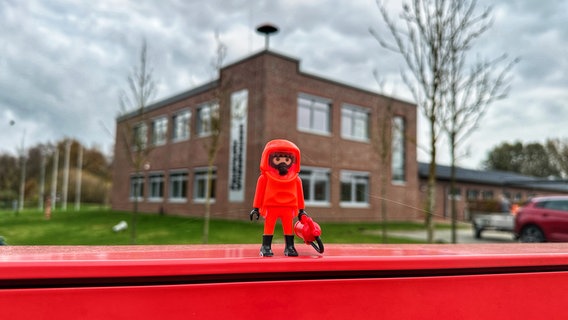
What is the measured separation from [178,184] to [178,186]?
115mm

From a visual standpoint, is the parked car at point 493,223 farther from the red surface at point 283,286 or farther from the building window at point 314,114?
the red surface at point 283,286

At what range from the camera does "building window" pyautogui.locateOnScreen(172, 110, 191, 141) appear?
876 inches

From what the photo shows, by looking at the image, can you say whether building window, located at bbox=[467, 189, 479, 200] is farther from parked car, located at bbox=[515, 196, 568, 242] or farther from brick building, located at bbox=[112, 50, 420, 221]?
parked car, located at bbox=[515, 196, 568, 242]

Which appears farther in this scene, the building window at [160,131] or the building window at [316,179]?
the building window at [160,131]

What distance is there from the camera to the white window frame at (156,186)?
2386 cm

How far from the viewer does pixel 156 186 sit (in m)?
24.5

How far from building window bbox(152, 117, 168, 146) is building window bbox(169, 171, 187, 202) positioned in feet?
7.76

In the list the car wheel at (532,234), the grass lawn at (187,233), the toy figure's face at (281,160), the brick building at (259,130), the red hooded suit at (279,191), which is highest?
the brick building at (259,130)

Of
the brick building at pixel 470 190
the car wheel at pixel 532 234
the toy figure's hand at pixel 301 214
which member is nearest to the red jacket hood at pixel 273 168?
the toy figure's hand at pixel 301 214

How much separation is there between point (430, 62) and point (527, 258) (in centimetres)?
711

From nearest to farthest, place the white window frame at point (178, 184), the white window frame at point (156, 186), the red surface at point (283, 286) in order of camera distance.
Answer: the red surface at point (283, 286), the white window frame at point (178, 184), the white window frame at point (156, 186)

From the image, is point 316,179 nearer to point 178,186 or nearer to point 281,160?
point 281,160

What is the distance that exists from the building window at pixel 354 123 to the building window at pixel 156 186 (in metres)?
11.1

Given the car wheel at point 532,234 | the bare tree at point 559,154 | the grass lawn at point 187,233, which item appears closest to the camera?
the grass lawn at point 187,233
